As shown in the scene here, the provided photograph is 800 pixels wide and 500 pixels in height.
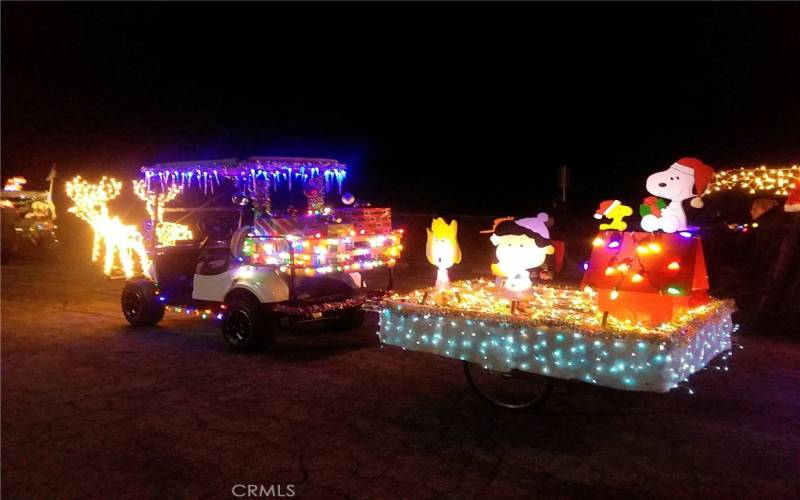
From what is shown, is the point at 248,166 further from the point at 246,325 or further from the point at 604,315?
the point at 604,315

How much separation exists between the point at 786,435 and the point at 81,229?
23162 mm

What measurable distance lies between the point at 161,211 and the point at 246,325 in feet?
12.0

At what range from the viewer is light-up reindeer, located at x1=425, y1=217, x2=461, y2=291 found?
19.4 ft

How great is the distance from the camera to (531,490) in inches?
148

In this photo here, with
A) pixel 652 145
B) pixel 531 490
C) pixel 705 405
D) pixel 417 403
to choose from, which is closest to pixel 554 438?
pixel 531 490

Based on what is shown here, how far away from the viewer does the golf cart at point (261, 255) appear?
24.2ft

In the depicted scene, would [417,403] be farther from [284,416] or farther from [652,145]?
[652,145]

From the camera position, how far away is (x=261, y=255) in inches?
302

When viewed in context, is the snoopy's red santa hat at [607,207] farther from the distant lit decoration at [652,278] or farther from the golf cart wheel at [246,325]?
the golf cart wheel at [246,325]

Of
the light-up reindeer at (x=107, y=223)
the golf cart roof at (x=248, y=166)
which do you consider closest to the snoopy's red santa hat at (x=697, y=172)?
the golf cart roof at (x=248, y=166)

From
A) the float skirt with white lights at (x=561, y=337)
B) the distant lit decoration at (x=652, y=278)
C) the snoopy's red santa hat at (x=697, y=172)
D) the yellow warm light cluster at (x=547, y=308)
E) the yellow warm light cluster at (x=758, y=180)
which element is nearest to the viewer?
the float skirt with white lights at (x=561, y=337)

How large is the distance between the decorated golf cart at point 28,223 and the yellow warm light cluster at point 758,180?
799 inches

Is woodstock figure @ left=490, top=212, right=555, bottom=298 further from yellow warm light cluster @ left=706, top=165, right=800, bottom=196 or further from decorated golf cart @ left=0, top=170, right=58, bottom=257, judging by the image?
decorated golf cart @ left=0, top=170, right=58, bottom=257

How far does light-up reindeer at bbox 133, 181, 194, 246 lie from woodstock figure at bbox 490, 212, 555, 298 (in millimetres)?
5565
